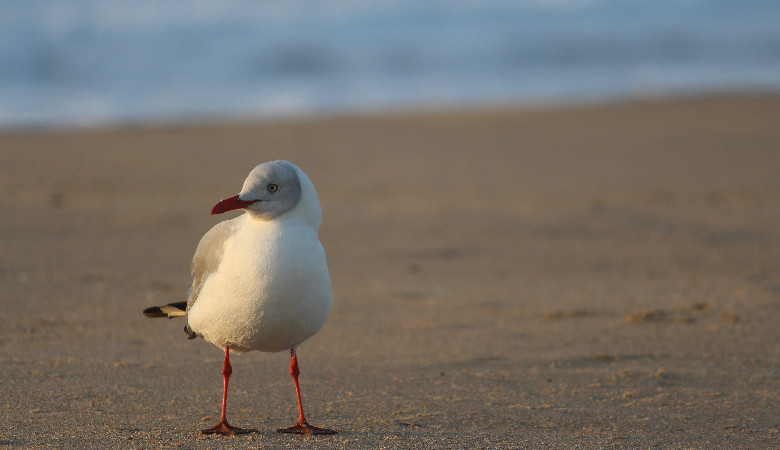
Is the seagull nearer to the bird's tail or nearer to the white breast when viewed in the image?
the white breast

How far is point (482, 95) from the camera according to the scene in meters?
19.8

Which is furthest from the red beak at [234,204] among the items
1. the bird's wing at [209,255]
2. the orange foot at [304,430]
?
the orange foot at [304,430]

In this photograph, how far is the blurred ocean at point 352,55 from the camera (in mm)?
19438

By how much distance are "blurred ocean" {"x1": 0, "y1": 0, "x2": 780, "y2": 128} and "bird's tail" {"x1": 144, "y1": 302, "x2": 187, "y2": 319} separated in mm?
13295

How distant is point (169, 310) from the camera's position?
4520 millimetres

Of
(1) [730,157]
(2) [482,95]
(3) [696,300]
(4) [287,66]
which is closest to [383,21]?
(4) [287,66]

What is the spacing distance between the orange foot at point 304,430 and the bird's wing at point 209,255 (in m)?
0.71

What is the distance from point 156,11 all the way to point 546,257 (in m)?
23.5

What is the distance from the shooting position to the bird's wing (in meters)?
4.05

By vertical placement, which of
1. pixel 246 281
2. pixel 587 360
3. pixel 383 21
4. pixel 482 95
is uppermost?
pixel 383 21

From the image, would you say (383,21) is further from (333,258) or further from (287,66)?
(333,258)

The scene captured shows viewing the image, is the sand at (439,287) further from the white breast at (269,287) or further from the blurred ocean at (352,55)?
the blurred ocean at (352,55)

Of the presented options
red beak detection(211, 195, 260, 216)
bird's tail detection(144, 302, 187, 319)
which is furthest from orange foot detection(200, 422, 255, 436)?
red beak detection(211, 195, 260, 216)

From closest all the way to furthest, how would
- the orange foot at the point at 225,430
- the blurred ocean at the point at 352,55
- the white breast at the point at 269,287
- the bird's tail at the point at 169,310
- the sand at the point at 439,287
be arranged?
the white breast at the point at 269,287 → the orange foot at the point at 225,430 → the sand at the point at 439,287 → the bird's tail at the point at 169,310 → the blurred ocean at the point at 352,55
